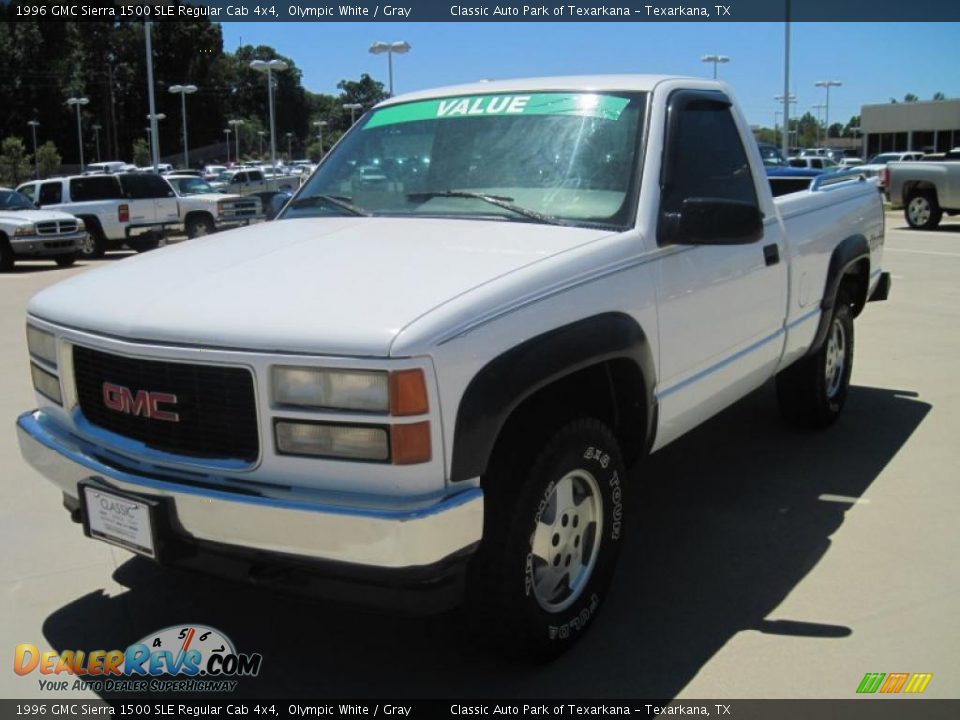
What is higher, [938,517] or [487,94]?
[487,94]

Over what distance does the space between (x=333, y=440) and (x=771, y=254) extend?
2697mm

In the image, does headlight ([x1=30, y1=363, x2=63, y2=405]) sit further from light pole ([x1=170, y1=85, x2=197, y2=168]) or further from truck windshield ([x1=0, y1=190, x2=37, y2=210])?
light pole ([x1=170, y1=85, x2=197, y2=168])

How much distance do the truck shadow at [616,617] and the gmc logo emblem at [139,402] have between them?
582 millimetres

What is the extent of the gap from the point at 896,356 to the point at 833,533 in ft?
14.1

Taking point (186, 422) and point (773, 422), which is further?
point (773, 422)

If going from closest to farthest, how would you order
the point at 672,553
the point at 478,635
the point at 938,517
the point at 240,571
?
the point at 240,571 → the point at 478,635 → the point at 672,553 → the point at 938,517

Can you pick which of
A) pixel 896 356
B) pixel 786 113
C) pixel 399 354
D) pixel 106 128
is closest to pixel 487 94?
pixel 399 354

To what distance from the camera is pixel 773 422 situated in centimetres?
626

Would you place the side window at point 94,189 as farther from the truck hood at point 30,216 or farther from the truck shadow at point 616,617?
the truck shadow at point 616,617

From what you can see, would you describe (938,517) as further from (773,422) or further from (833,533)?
(773,422)

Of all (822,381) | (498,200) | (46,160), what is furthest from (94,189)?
(46,160)

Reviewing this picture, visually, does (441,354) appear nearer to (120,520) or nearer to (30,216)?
(120,520)

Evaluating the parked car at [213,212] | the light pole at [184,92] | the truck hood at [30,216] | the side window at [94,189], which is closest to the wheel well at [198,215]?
the parked car at [213,212]

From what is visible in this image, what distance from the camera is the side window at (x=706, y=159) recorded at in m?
3.88
